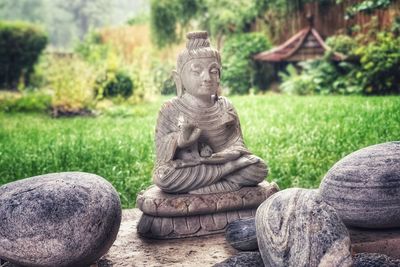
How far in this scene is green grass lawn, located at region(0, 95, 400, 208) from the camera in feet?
19.8

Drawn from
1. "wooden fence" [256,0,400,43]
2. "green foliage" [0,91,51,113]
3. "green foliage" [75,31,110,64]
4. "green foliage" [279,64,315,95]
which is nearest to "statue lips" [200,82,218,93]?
"green foliage" [0,91,51,113]

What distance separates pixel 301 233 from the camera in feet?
9.27

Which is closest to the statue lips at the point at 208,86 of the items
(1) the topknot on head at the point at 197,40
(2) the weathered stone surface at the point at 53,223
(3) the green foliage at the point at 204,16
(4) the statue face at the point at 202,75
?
(4) the statue face at the point at 202,75

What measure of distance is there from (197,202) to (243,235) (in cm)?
48

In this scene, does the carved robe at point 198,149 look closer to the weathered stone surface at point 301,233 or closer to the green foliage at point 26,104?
the weathered stone surface at point 301,233

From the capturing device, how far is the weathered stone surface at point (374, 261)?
325 cm

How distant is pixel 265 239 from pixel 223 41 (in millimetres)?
12618

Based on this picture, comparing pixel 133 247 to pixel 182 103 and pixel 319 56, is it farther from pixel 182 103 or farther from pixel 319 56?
pixel 319 56

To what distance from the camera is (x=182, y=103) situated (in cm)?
411

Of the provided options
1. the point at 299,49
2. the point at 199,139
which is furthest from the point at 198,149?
the point at 299,49

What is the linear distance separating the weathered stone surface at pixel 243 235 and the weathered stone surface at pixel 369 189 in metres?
0.64

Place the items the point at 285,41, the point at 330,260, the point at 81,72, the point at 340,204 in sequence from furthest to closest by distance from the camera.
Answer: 1. the point at 285,41
2. the point at 81,72
3. the point at 340,204
4. the point at 330,260

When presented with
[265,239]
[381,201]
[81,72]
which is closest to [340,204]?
[381,201]

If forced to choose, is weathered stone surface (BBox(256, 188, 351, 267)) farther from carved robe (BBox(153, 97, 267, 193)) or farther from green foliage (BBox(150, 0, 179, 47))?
green foliage (BBox(150, 0, 179, 47))
